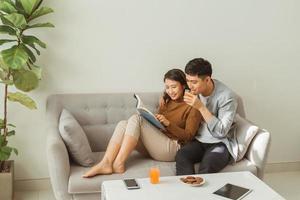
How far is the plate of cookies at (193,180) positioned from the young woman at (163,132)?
55 cm

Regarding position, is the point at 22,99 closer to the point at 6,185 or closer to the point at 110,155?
the point at 6,185

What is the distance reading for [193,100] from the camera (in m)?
2.97

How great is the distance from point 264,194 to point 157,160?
94 centimetres

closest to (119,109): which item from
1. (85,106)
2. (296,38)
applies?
(85,106)

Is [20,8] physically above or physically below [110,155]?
above

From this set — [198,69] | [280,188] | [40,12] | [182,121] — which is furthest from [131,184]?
[280,188]

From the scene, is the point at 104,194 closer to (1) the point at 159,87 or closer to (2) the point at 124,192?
(2) the point at 124,192

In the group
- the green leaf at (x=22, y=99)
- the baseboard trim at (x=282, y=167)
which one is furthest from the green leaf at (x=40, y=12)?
the baseboard trim at (x=282, y=167)

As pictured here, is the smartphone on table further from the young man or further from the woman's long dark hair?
the woman's long dark hair

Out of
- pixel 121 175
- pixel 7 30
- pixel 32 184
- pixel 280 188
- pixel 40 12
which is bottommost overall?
pixel 32 184

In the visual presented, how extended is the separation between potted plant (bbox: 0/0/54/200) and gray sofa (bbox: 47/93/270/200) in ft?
1.00

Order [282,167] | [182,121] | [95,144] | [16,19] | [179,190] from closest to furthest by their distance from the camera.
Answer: [179,190] → [16,19] → [182,121] → [95,144] → [282,167]

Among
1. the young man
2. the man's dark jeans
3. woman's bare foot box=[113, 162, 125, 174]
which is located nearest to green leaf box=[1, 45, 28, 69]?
woman's bare foot box=[113, 162, 125, 174]

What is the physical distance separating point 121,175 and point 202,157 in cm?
64
